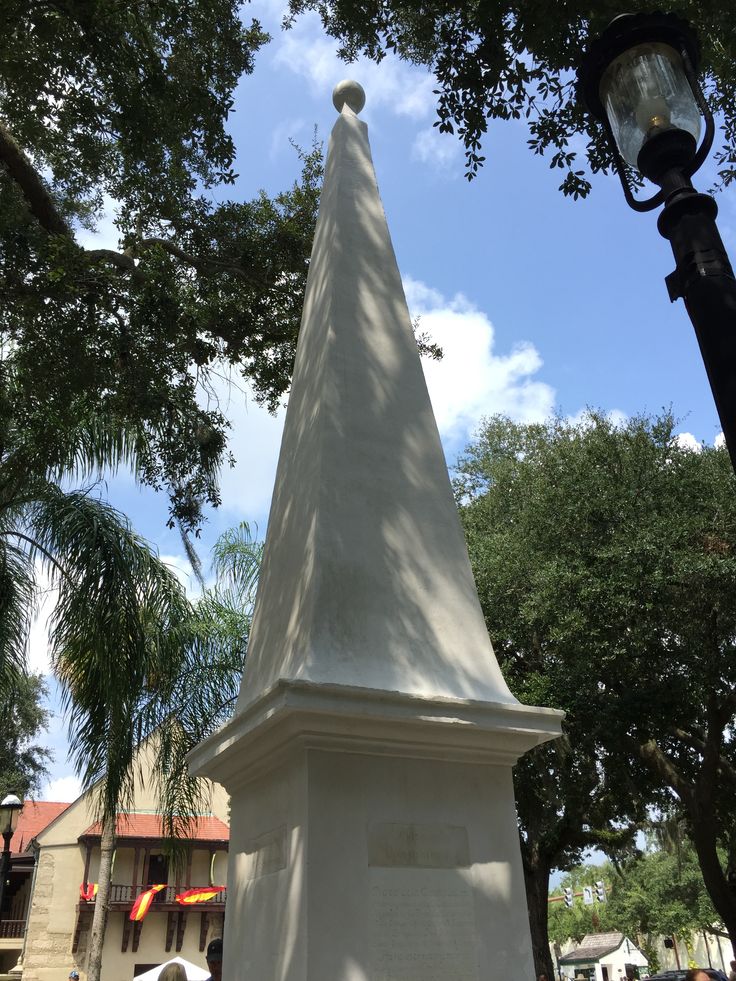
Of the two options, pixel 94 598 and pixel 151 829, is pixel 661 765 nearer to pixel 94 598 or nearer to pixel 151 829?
pixel 94 598

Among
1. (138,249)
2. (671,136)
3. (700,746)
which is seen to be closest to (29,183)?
(138,249)

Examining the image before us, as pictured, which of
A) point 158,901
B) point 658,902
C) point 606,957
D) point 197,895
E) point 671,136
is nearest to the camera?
point 671,136

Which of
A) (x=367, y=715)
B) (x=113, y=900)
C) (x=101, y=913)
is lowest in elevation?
(x=367, y=715)

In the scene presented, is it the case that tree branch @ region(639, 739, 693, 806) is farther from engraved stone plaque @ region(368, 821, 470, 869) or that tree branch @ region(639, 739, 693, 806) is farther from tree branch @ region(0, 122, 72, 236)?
tree branch @ region(0, 122, 72, 236)

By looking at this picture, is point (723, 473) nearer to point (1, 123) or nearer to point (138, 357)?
point (138, 357)

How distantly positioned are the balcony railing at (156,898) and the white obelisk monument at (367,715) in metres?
28.2

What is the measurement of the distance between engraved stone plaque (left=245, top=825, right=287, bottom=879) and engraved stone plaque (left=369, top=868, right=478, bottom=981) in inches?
19.0

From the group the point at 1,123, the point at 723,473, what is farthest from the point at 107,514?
the point at 723,473

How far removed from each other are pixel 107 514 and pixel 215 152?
421cm

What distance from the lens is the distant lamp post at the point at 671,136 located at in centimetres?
266

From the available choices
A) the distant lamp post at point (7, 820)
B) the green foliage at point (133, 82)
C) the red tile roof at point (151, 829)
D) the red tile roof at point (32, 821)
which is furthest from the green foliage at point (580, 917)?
the green foliage at point (133, 82)

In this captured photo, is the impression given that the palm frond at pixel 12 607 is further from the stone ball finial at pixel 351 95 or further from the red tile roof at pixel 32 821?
the red tile roof at pixel 32 821

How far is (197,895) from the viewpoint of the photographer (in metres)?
29.1

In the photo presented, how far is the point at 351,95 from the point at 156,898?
3045 cm
